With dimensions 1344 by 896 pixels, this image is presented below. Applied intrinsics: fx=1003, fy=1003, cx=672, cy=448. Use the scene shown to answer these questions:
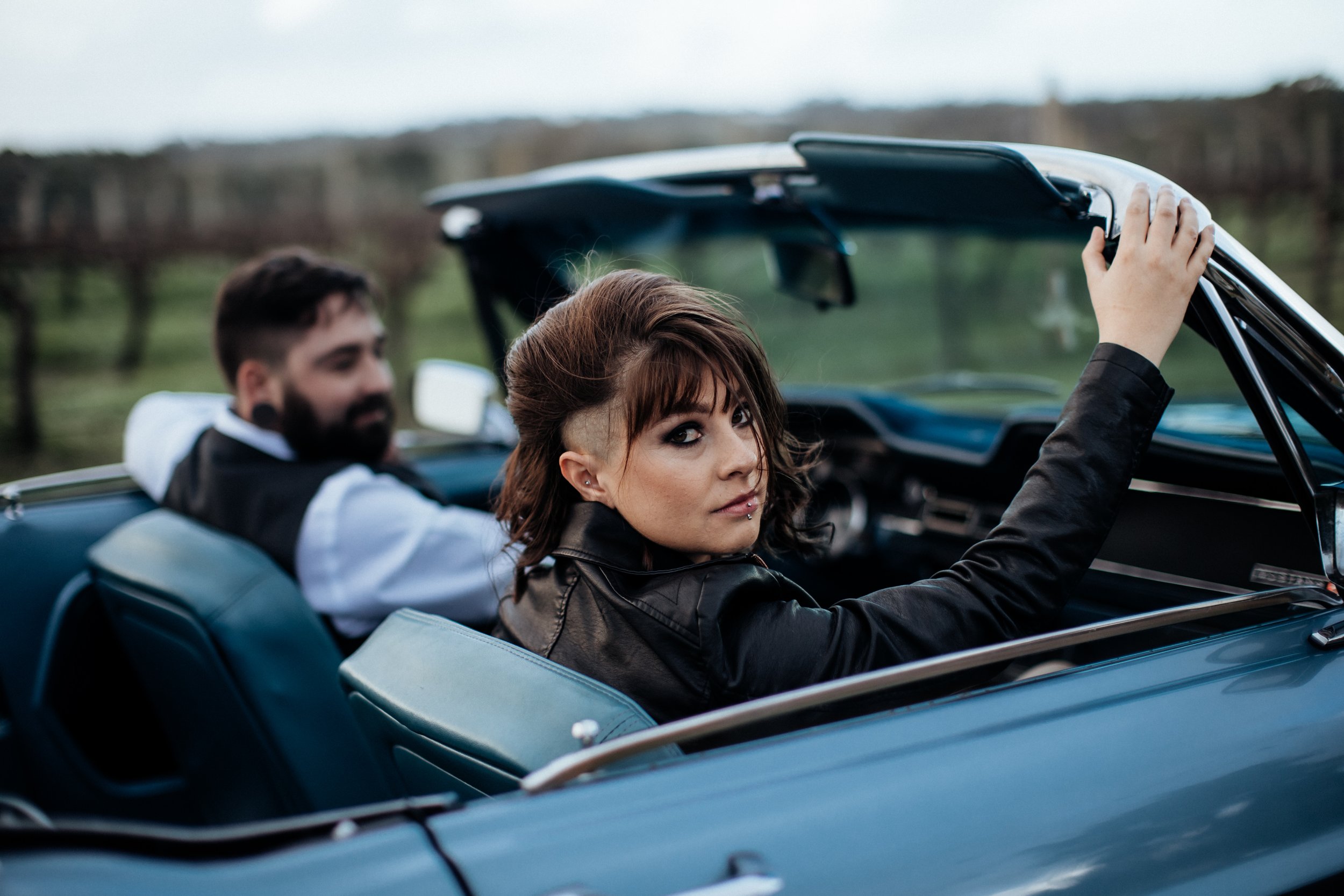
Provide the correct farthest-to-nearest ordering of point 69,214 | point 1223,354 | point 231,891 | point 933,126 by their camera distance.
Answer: point 933,126, point 69,214, point 1223,354, point 231,891

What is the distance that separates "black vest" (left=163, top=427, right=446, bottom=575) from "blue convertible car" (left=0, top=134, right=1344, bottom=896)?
0.17 meters

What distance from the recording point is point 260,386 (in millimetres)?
2404

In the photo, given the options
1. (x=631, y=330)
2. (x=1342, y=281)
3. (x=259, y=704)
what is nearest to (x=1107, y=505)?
(x=631, y=330)

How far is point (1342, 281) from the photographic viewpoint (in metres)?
7.37

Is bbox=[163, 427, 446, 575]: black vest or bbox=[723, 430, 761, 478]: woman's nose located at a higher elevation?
bbox=[723, 430, 761, 478]: woman's nose

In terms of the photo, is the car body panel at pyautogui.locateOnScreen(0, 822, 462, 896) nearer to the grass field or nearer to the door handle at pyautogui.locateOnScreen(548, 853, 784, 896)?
the door handle at pyautogui.locateOnScreen(548, 853, 784, 896)

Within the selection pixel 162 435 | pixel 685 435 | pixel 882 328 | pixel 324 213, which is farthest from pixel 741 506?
pixel 324 213

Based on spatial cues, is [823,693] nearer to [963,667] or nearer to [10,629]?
[963,667]

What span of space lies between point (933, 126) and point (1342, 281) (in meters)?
4.48

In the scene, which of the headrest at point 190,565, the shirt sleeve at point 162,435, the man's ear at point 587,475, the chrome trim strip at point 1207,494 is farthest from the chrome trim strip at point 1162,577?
the shirt sleeve at point 162,435

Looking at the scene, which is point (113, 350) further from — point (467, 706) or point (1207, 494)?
point (1207, 494)

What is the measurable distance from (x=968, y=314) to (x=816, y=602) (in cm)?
280

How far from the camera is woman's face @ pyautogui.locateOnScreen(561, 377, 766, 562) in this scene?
4.25 ft

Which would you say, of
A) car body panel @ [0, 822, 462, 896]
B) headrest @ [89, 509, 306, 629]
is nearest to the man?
headrest @ [89, 509, 306, 629]
